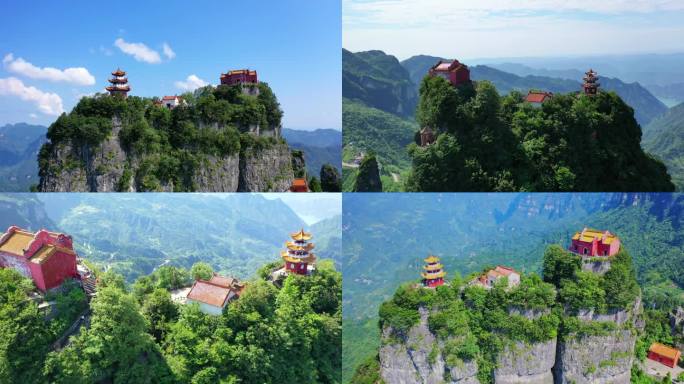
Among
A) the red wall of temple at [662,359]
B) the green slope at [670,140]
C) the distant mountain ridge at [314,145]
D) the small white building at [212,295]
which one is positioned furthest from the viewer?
the distant mountain ridge at [314,145]

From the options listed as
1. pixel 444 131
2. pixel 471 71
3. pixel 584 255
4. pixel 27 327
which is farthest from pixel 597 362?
pixel 27 327

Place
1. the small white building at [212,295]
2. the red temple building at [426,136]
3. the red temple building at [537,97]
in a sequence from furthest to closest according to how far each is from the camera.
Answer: the red temple building at [537,97] < the red temple building at [426,136] < the small white building at [212,295]

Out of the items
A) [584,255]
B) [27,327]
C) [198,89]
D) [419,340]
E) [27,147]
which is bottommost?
[419,340]

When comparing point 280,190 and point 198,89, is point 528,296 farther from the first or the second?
point 198,89

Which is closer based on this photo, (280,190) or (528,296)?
(528,296)

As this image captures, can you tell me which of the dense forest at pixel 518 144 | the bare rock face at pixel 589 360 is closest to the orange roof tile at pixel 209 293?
the dense forest at pixel 518 144

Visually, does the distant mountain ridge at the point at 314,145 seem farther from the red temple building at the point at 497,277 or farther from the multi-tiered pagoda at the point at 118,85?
the red temple building at the point at 497,277
